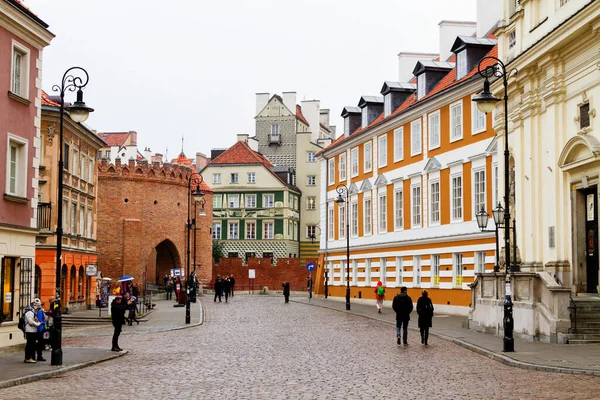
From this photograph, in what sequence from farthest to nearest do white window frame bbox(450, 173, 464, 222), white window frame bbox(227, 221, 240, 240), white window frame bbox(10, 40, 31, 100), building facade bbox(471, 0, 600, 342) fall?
white window frame bbox(227, 221, 240, 240), white window frame bbox(450, 173, 464, 222), white window frame bbox(10, 40, 31, 100), building facade bbox(471, 0, 600, 342)

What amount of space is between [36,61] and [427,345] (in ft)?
43.1

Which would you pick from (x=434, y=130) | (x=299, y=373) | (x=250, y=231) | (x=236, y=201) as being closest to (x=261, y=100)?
(x=236, y=201)

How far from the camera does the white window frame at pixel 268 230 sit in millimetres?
86812

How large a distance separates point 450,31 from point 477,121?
12991 mm

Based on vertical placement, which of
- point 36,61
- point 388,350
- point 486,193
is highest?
point 36,61

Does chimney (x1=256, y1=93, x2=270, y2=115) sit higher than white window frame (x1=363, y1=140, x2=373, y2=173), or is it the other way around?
chimney (x1=256, y1=93, x2=270, y2=115)

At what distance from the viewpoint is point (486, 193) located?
3544cm

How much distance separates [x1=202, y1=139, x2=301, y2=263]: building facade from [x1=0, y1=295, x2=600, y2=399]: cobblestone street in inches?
2340

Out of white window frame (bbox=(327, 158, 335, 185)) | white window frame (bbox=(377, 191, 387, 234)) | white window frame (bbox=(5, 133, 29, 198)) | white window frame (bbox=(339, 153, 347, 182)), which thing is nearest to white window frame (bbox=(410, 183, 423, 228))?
white window frame (bbox=(377, 191, 387, 234))

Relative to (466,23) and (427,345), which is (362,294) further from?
(427,345)

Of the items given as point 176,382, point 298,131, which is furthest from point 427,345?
point 298,131

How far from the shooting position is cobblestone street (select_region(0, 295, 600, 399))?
548 inches

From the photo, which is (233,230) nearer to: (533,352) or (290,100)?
(290,100)

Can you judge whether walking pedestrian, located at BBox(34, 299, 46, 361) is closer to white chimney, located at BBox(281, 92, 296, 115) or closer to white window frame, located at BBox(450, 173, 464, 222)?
white window frame, located at BBox(450, 173, 464, 222)
